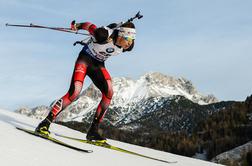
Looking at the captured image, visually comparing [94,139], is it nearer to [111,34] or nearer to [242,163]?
[111,34]

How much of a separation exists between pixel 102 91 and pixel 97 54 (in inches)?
43.8

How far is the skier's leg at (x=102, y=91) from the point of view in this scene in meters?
11.0

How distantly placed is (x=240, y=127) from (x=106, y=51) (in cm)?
17901

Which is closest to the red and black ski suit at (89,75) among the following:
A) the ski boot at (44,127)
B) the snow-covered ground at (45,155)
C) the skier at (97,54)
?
the skier at (97,54)

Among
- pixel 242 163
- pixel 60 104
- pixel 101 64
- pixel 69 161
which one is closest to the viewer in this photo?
pixel 69 161

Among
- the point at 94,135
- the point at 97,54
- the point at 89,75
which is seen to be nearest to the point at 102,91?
the point at 89,75

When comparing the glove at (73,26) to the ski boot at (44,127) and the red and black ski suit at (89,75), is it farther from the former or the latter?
the ski boot at (44,127)

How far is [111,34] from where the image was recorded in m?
10.6

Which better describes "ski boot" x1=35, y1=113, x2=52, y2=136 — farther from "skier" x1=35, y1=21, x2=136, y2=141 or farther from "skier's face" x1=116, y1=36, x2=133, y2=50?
"skier's face" x1=116, y1=36, x2=133, y2=50

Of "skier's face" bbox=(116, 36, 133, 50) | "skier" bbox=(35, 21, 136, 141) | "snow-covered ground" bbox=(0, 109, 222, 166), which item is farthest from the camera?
"skier's face" bbox=(116, 36, 133, 50)

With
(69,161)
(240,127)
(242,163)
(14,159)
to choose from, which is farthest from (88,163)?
(240,127)

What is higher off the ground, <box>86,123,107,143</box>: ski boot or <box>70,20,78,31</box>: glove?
<box>70,20,78,31</box>: glove

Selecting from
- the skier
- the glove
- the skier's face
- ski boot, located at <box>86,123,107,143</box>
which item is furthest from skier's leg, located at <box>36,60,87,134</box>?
ski boot, located at <box>86,123,107,143</box>

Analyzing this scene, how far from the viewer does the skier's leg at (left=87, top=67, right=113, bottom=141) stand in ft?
36.1
